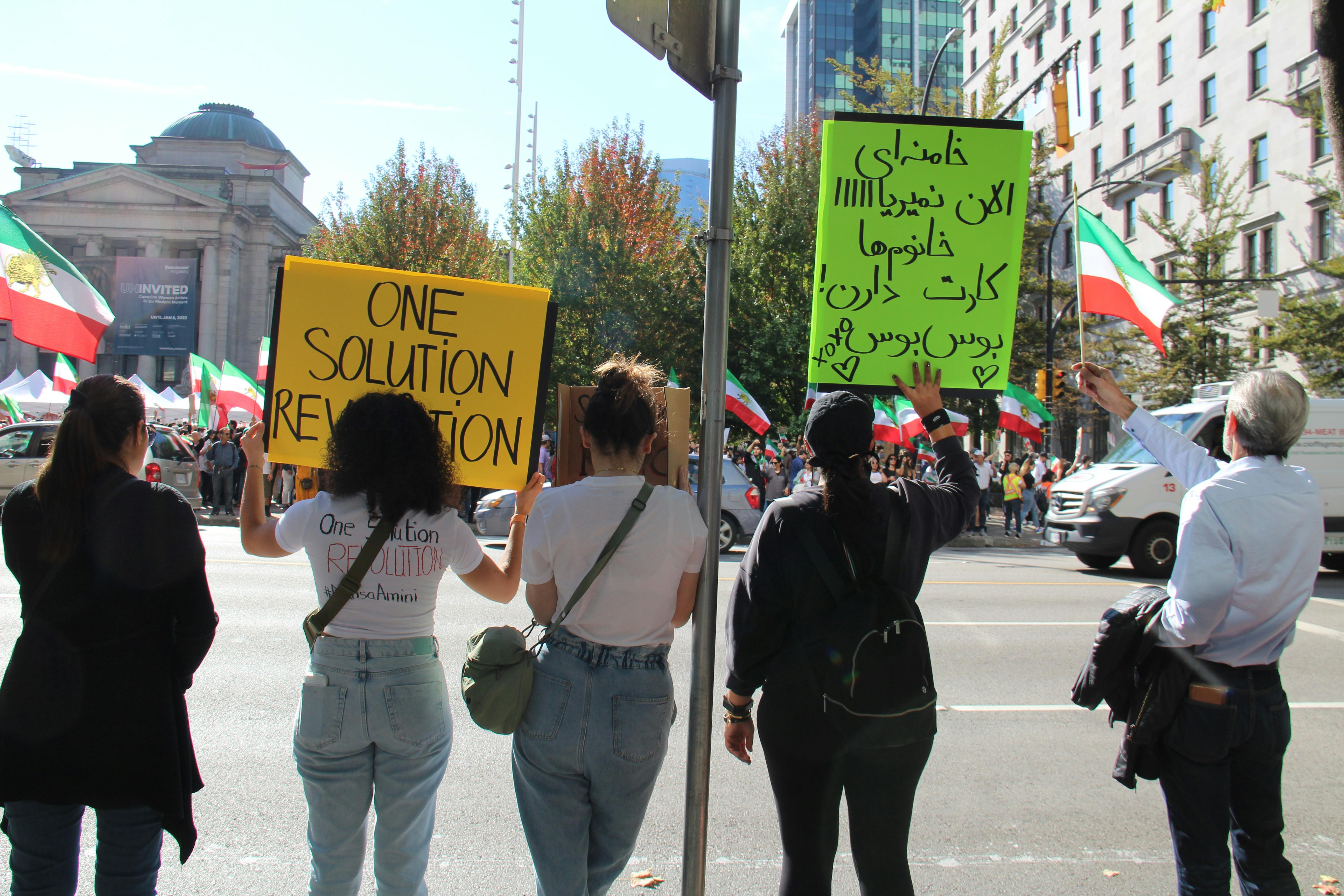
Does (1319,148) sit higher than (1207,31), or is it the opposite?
(1207,31)

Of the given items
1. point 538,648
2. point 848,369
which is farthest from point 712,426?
point 538,648

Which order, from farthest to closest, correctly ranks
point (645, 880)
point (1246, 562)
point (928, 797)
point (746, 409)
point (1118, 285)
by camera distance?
point (746, 409), point (1118, 285), point (928, 797), point (645, 880), point (1246, 562)

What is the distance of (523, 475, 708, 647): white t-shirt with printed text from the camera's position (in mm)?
2293

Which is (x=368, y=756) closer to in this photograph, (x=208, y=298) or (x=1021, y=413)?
(x=1021, y=413)

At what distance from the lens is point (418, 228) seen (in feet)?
101

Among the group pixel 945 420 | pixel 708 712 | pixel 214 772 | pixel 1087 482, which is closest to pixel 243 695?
pixel 214 772

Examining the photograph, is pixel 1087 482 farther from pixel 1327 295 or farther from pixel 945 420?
pixel 1327 295

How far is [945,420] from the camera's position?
2.59 meters

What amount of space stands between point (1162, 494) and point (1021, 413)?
757 cm

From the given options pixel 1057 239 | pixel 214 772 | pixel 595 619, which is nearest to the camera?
pixel 595 619

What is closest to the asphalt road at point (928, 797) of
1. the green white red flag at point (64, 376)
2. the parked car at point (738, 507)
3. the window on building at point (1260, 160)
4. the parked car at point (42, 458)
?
the parked car at point (738, 507)

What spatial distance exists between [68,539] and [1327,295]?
3143 cm

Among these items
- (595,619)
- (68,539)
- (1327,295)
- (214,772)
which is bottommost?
(214,772)

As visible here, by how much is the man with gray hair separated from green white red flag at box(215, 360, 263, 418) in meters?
20.0
